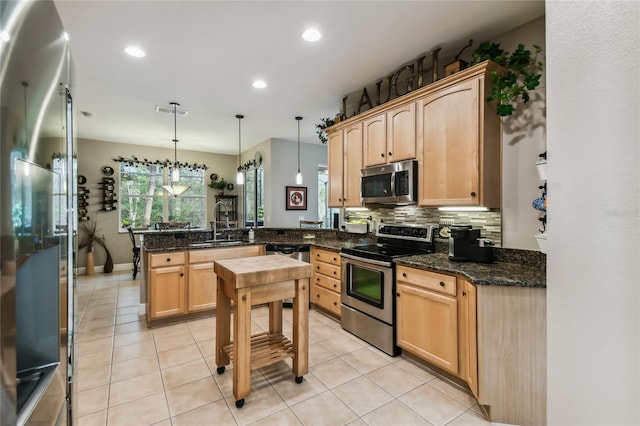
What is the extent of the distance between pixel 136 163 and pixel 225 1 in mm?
5783

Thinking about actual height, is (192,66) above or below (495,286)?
above

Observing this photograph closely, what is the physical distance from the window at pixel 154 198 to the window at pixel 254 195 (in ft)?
3.78

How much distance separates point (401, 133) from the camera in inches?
117

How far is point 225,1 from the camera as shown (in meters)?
2.07

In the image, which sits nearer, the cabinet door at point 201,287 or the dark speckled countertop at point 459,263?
the dark speckled countertop at point 459,263

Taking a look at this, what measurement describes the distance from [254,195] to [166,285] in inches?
151

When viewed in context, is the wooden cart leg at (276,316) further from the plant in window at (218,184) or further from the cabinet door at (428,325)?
the plant in window at (218,184)

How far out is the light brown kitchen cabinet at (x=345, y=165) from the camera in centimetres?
356

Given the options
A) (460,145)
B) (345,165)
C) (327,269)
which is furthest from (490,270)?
(345,165)

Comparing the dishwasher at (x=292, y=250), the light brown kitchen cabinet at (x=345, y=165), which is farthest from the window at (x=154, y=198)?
the light brown kitchen cabinet at (x=345, y=165)
